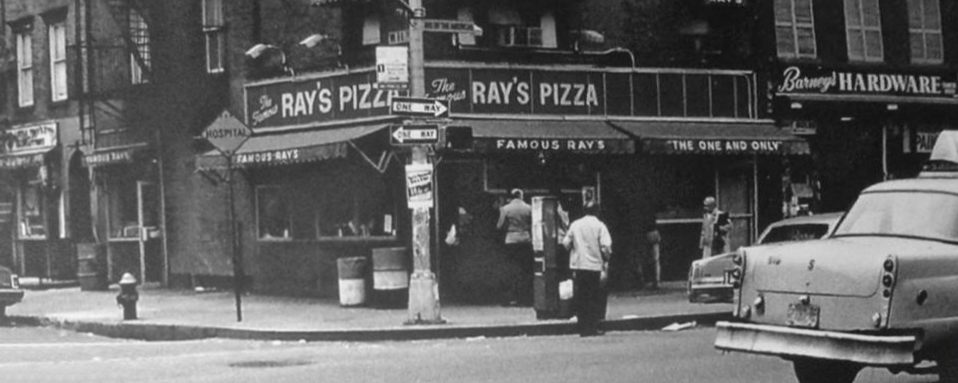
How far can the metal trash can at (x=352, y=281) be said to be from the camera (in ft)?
77.7

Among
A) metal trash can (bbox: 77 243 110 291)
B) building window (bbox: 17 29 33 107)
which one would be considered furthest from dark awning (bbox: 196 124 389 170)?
building window (bbox: 17 29 33 107)

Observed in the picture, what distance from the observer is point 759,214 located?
2753cm

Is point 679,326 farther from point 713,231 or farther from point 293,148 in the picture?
point 293,148

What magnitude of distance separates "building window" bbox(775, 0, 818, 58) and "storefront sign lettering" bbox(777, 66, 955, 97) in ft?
1.36

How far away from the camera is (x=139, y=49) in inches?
1197

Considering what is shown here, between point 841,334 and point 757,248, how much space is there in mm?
1452

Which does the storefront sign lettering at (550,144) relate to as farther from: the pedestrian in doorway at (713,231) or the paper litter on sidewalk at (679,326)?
the paper litter on sidewalk at (679,326)

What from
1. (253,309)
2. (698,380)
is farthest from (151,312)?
(698,380)

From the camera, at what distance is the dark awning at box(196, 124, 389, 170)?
23938 mm

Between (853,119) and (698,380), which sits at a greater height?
(853,119)

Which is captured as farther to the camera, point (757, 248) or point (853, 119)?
point (853, 119)

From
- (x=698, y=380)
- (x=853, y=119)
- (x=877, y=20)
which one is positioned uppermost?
(x=877, y=20)

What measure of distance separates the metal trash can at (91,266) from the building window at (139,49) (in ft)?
12.0

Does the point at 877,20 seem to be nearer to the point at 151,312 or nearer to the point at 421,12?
the point at 421,12
